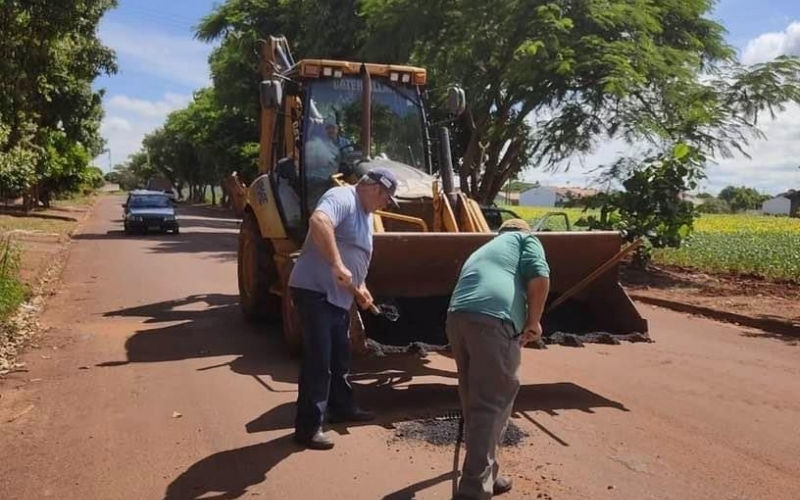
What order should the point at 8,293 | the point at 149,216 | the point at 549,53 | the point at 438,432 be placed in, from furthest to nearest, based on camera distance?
the point at 149,216 < the point at 549,53 < the point at 8,293 < the point at 438,432

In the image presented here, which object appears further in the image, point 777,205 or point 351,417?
point 777,205

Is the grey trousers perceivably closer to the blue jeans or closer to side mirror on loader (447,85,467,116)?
the blue jeans

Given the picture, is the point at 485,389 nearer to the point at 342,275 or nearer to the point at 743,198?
the point at 342,275

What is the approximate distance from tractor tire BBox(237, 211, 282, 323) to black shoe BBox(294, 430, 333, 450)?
Result: 409 centimetres

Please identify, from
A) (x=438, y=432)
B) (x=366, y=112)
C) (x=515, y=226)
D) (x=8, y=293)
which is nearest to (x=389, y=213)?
(x=366, y=112)

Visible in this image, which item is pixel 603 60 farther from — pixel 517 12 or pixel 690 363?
pixel 690 363

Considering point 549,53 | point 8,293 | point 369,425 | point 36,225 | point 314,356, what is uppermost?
point 549,53

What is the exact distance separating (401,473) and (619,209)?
445 inches

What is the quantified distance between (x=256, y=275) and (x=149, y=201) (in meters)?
21.4

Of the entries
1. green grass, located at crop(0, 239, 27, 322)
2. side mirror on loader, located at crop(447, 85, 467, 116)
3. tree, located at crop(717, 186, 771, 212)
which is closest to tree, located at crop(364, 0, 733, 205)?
side mirror on loader, located at crop(447, 85, 467, 116)

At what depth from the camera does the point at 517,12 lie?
52.2ft

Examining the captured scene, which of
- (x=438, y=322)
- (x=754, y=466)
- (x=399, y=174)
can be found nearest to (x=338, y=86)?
(x=399, y=174)

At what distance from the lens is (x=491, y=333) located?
422cm

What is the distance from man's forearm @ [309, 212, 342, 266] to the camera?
195 inches
